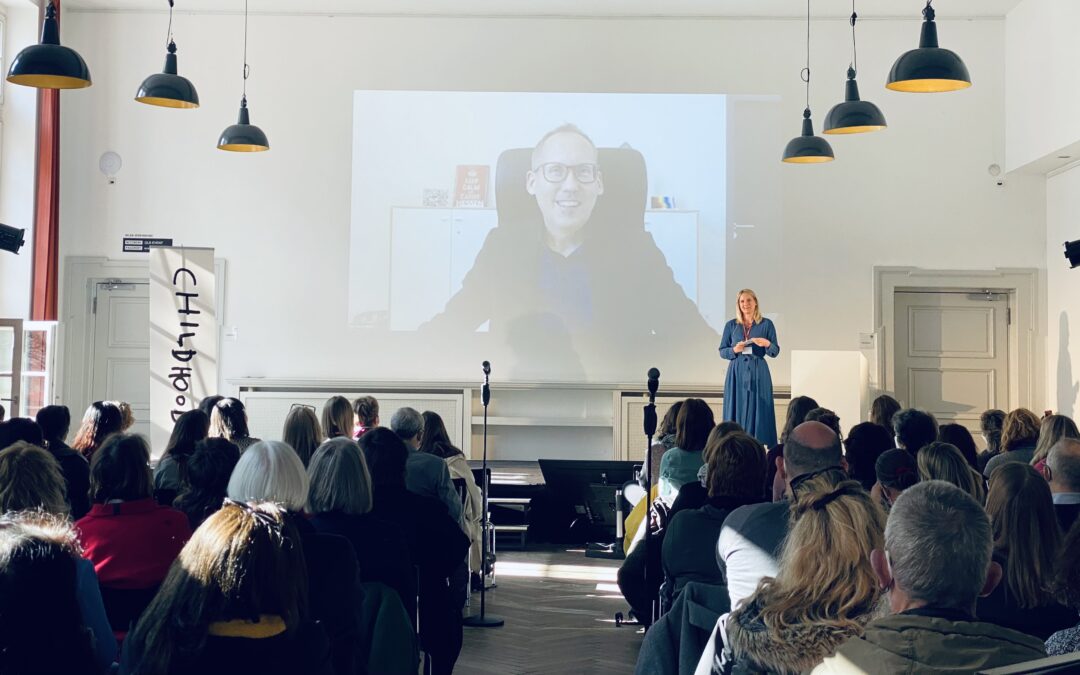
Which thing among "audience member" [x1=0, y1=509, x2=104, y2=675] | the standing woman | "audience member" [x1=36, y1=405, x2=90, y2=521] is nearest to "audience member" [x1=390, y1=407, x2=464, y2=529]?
"audience member" [x1=36, y1=405, x2=90, y2=521]

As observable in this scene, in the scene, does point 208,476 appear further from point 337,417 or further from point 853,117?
point 853,117

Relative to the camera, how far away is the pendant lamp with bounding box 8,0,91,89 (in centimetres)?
523

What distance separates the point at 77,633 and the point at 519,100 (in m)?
8.43

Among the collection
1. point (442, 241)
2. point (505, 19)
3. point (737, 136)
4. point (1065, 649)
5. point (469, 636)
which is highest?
point (505, 19)

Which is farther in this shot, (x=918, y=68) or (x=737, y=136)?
(x=737, y=136)

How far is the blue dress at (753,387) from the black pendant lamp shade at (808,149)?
4.58 feet

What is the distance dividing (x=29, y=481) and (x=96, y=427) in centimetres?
219

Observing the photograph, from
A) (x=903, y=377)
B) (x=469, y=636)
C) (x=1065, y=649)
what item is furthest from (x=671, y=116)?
(x=1065, y=649)

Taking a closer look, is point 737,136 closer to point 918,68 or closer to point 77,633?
point 918,68

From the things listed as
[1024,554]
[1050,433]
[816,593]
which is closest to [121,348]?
[1050,433]

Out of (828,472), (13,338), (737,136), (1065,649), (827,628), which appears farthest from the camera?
(737,136)

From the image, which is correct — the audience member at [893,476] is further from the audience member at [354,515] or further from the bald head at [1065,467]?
the audience member at [354,515]

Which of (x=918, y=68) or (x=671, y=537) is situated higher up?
(x=918, y=68)

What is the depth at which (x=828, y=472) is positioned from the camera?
268 cm
